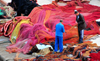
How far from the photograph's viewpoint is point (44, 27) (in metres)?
8.16

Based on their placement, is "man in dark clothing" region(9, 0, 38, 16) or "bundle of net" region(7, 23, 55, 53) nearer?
"bundle of net" region(7, 23, 55, 53)

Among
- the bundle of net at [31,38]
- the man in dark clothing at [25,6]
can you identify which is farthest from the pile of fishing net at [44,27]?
the man in dark clothing at [25,6]

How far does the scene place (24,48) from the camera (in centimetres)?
745

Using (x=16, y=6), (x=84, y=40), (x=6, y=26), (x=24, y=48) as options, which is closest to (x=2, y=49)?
(x=24, y=48)

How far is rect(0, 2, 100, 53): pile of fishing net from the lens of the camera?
740 centimetres

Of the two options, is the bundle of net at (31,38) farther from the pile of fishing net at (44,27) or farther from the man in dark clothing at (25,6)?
the man in dark clothing at (25,6)

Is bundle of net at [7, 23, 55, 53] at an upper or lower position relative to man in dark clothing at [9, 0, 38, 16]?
lower

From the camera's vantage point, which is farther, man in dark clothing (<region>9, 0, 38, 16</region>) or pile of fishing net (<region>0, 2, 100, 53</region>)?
man in dark clothing (<region>9, 0, 38, 16</region>)

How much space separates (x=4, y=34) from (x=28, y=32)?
2.84 metres

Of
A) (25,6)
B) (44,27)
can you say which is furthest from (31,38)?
(25,6)

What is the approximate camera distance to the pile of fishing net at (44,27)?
740 centimetres

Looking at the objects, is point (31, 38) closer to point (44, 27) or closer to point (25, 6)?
point (44, 27)

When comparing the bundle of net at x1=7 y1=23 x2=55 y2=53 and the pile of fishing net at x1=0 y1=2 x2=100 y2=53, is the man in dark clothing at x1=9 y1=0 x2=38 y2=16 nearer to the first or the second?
the pile of fishing net at x1=0 y1=2 x2=100 y2=53

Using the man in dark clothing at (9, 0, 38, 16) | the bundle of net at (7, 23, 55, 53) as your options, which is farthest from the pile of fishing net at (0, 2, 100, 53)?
the man in dark clothing at (9, 0, 38, 16)
